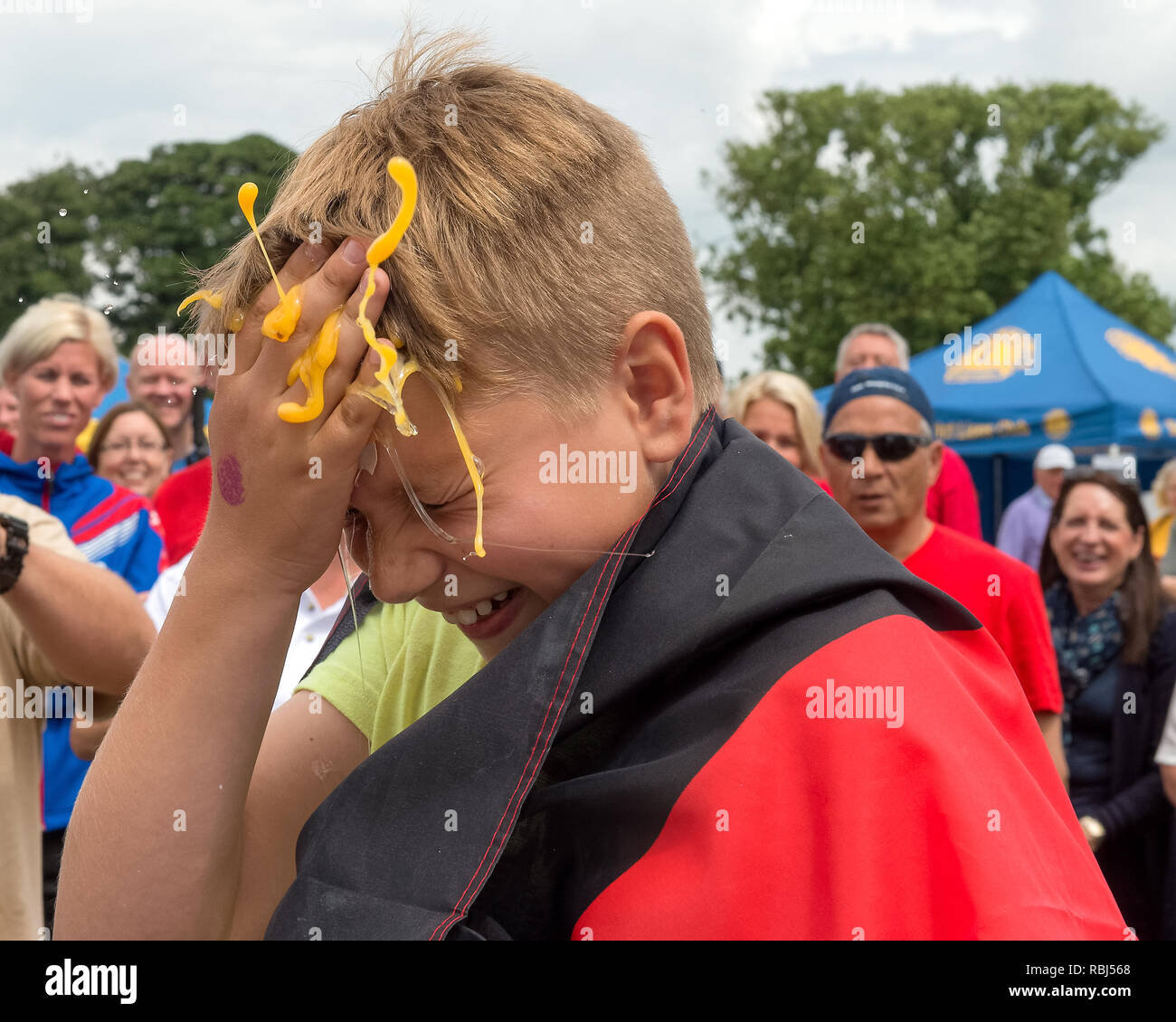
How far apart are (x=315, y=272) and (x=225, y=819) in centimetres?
62

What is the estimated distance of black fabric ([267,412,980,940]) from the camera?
44.0 inches

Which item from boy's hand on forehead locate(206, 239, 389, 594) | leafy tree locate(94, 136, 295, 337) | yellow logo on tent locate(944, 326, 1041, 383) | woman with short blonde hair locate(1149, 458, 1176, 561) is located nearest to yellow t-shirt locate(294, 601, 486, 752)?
boy's hand on forehead locate(206, 239, 389, 594)

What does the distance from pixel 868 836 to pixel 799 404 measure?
14.5 ft

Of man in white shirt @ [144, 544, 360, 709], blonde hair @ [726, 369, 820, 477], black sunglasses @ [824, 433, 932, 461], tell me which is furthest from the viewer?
blonde hair @ [726, 369, 820, 477]

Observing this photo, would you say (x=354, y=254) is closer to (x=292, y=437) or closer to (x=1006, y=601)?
(x=292, y=437)

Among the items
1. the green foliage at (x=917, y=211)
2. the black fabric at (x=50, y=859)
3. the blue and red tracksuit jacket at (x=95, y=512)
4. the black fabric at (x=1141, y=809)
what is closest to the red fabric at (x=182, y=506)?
the blue and red tracksuit jacket at (x=95, y=512)

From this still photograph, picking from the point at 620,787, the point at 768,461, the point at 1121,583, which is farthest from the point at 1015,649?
the point at 620,787

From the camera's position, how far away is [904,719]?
41.6 inches

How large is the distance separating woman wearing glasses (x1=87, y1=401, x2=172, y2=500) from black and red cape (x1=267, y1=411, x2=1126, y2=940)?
4814mm

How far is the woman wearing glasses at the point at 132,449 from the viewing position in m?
5.63

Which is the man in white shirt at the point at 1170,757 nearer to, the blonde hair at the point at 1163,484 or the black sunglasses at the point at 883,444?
the black sunglasses at the point at 883,444

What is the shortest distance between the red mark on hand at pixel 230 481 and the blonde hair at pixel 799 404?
4174mm

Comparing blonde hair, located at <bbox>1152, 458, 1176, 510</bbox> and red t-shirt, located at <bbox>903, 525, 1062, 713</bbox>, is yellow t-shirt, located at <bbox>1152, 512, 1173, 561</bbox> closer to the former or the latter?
blonde hair, located at <bbox>1152, 458, 1176, 510</bbox>

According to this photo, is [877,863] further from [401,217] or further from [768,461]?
[401,217]
